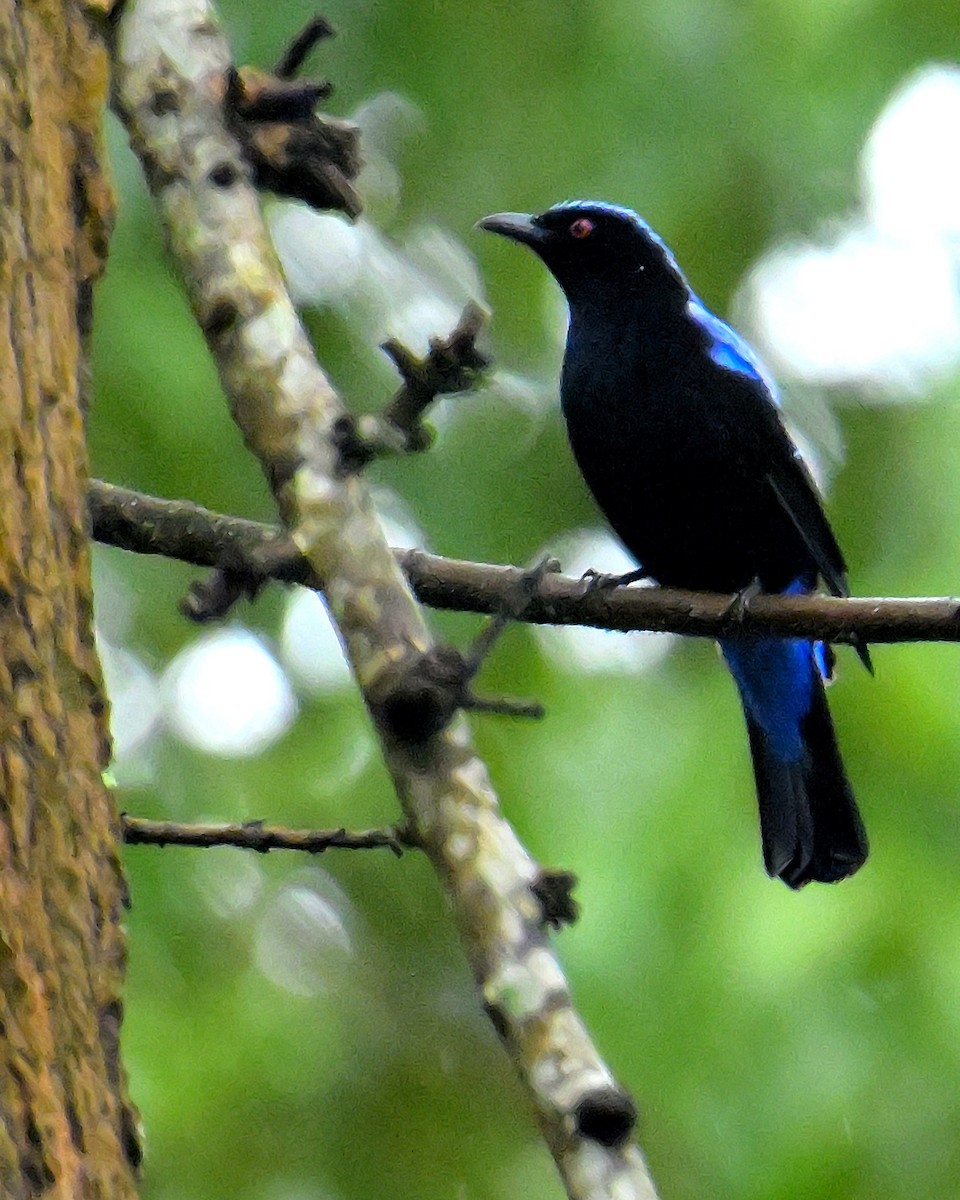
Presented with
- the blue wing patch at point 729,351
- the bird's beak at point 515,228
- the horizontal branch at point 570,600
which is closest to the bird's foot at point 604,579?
the horizontal branch at point 570,600

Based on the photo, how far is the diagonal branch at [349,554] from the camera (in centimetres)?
156

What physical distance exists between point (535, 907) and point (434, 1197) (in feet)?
13.6

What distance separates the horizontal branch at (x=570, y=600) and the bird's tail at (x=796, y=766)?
1300 mm

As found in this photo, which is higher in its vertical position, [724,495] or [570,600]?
[724,495]

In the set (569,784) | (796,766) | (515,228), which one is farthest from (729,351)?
(569,784)

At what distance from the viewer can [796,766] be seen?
4.81m

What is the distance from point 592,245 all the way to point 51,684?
3621mm

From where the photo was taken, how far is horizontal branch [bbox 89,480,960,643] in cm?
299

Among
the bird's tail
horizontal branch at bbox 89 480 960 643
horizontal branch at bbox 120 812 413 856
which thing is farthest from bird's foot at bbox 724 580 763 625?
the bird's tail

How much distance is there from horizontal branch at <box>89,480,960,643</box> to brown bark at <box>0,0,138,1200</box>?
37.1 inches

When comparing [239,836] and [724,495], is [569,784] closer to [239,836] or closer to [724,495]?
[724,495]

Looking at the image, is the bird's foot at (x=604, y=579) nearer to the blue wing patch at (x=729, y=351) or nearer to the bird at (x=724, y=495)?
the bird at (x=724, y=495)

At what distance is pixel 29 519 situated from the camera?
5.73 feet

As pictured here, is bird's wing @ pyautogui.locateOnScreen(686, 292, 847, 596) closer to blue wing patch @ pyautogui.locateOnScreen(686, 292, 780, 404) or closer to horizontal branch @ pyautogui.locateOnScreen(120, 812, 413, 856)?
blue wing patch @ pyautogui.locateOnScreen(686, 292, 780, 404)
